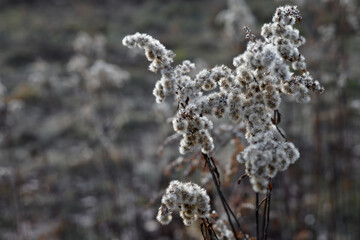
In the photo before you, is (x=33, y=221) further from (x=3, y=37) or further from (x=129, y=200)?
(x=3, y=37)

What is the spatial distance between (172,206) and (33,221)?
260 inches

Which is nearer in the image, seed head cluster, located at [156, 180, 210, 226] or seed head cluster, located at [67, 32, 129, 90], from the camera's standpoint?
seed head cluster, located at [156, 180, 210, 226]

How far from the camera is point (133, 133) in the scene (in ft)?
38.2

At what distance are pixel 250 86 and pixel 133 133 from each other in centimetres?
1009

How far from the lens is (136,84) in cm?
1484

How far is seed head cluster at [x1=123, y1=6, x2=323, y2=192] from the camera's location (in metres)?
1.67

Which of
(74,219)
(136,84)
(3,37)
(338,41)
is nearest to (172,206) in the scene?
(338,41)

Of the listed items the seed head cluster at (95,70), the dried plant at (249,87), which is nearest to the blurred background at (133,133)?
the seed head cluster at (95,70)

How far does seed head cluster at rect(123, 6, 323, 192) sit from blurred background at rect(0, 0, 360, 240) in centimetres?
71

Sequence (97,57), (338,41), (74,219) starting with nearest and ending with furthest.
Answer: (338,41)
(74,219)
(97,57)

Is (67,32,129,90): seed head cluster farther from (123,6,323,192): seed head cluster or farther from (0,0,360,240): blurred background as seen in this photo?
(123,6,323,192): seed head cluster

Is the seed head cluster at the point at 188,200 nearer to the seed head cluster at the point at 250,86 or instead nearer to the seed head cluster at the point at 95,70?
the seed head cluster at the point at 250,86

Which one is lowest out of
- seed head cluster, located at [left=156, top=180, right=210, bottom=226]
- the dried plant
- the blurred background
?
seed head cluster, located at [left=156, top=180, right=210, bottom=226]

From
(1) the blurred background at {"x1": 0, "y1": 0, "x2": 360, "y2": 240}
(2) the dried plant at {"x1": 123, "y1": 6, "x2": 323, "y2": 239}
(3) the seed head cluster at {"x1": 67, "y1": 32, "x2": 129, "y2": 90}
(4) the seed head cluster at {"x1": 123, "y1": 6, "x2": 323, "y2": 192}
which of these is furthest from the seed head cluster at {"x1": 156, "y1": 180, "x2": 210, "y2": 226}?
(3) the seed head cluster at {"x1": 67, "y1": 32, "x2": 129, "y2": 90}
